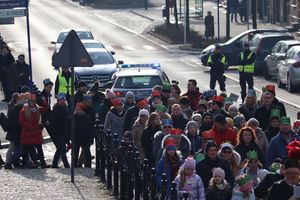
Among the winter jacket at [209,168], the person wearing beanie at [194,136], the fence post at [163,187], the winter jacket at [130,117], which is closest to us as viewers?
the fence post at [163,187]

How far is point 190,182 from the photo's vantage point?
16484mm

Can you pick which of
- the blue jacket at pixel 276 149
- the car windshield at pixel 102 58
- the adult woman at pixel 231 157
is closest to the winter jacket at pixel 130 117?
the blue jacket at pixel 276 149

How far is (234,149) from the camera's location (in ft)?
62.2

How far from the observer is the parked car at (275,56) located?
140 ft

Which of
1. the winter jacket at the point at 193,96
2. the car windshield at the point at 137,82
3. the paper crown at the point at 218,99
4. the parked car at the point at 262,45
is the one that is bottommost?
the parked car at the point at 262,45

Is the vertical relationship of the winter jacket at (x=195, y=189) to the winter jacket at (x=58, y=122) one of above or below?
above

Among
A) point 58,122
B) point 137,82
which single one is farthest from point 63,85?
point 58,122

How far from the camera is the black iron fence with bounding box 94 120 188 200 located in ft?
57.8

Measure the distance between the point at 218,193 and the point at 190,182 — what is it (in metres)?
0.74

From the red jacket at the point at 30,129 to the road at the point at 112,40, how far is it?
426 inches

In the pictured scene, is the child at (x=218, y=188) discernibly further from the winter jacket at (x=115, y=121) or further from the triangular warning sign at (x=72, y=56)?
the winter jacket at (x=115, y=121)

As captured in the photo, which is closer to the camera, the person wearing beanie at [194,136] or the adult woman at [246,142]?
the adult woman at [246,142]

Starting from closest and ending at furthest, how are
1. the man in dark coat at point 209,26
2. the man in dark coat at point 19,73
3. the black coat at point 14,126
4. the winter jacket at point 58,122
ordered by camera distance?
1. the black coat at point 14,126
2. the winter jacket at point 58,122
3. the man in dark coat at point 19,73
4. the man in dark coat at point 209,26

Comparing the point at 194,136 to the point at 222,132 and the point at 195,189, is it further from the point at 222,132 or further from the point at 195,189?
the point at 195,189
